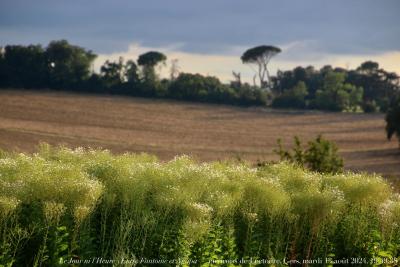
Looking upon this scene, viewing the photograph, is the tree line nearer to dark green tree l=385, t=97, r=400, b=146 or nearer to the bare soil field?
the bare soil field

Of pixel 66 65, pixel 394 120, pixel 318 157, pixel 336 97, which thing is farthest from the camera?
pixel 336 97

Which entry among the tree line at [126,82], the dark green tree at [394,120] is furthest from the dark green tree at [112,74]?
the dark green tree at [394,120]

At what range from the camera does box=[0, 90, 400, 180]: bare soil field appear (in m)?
51.9

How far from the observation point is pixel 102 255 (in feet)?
33.6

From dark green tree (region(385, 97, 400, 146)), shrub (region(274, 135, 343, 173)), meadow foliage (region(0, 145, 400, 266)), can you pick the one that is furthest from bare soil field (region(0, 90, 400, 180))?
meadow foliage (region(0, 145, 400, 266))

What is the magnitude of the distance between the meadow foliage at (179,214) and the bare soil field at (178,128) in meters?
33.6

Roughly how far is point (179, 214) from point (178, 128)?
57.4 meters

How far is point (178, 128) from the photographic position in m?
67.9

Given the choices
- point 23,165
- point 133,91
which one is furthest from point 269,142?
point 23,165

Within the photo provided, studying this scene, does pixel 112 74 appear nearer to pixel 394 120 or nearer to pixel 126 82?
pixel 126 82

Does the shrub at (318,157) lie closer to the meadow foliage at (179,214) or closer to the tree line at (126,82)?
the meadow foliage at (179,214)

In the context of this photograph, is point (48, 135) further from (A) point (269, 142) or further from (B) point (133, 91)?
(B) point (133, 91)

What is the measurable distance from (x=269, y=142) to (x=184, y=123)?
11.5m

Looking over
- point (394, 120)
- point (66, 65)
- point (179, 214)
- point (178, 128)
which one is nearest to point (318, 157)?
point (179, 214)
